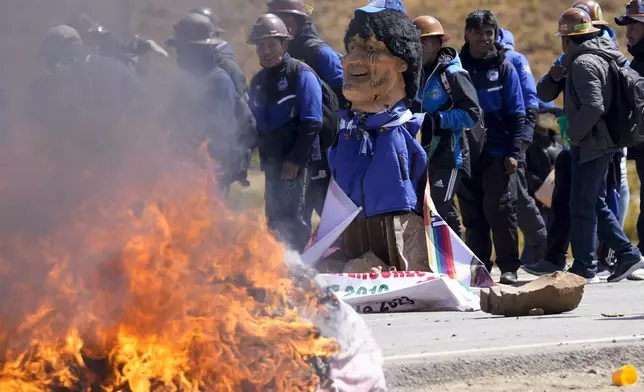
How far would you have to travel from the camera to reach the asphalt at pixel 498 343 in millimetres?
6176

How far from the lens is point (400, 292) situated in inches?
335

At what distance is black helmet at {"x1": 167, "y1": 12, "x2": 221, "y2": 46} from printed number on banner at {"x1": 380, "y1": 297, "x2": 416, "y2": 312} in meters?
3.39

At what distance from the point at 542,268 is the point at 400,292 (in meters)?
3.25

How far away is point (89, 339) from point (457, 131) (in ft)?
17.7

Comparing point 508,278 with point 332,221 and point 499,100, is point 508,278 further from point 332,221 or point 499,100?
point 332,221

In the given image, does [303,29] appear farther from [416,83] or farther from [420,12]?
[420,12]

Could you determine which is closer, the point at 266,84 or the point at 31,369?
the point at 31,369

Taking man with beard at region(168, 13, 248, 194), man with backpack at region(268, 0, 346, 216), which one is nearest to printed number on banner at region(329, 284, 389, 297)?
man with backpack at region(268, 0, 346, 216)

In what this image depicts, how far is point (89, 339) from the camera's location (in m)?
4.88

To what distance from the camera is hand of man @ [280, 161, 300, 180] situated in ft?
32.4

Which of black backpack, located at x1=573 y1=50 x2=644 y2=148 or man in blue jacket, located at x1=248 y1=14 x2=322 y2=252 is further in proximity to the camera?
black backpack, located at x1=573 y1=50 x2=644 y2=148

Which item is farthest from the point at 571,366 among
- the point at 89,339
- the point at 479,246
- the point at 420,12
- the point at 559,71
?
the point at 420,12

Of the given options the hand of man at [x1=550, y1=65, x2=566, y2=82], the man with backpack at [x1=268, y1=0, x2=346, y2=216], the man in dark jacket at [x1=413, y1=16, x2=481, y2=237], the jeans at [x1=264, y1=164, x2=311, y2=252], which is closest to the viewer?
the jeans at [x1=264, y1=164, x2=311, y2=252]

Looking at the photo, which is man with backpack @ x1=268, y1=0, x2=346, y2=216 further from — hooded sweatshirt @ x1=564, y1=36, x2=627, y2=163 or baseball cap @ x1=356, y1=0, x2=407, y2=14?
hooded sweatshirt @ x1=564, y1=36, x2=627, y2=163
